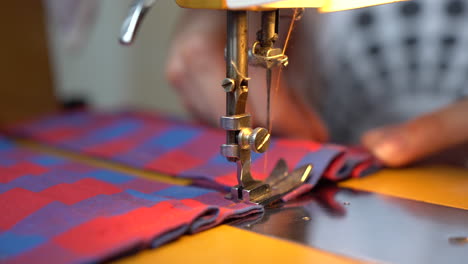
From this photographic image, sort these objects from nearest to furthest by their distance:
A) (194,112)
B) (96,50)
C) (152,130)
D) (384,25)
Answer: (152,130)
(194,112)
(384,25)
(96,50)

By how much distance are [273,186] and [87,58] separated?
1.43 meters

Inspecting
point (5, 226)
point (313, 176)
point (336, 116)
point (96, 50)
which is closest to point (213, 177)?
point (313, 176)

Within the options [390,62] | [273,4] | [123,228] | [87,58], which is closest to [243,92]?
[273,4]

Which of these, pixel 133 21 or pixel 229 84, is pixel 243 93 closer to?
pixel 229 84

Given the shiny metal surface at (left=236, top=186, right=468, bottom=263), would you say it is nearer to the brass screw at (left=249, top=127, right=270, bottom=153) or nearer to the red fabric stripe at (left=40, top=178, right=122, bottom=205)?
the brass screw at (left=249, top=127, right=270, bottom=153)

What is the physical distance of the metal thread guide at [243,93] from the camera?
651 millimetres

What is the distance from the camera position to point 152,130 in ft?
3.69

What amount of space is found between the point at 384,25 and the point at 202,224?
0.92m

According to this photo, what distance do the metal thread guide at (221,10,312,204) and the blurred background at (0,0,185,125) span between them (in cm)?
94

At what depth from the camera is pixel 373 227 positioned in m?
0.63

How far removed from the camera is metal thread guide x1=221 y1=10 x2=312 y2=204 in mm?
651

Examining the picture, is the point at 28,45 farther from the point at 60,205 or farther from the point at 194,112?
the point at 60,205

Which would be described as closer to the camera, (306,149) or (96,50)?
(306,149)

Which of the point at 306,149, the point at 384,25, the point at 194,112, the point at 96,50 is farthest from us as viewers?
the point at 96,50
